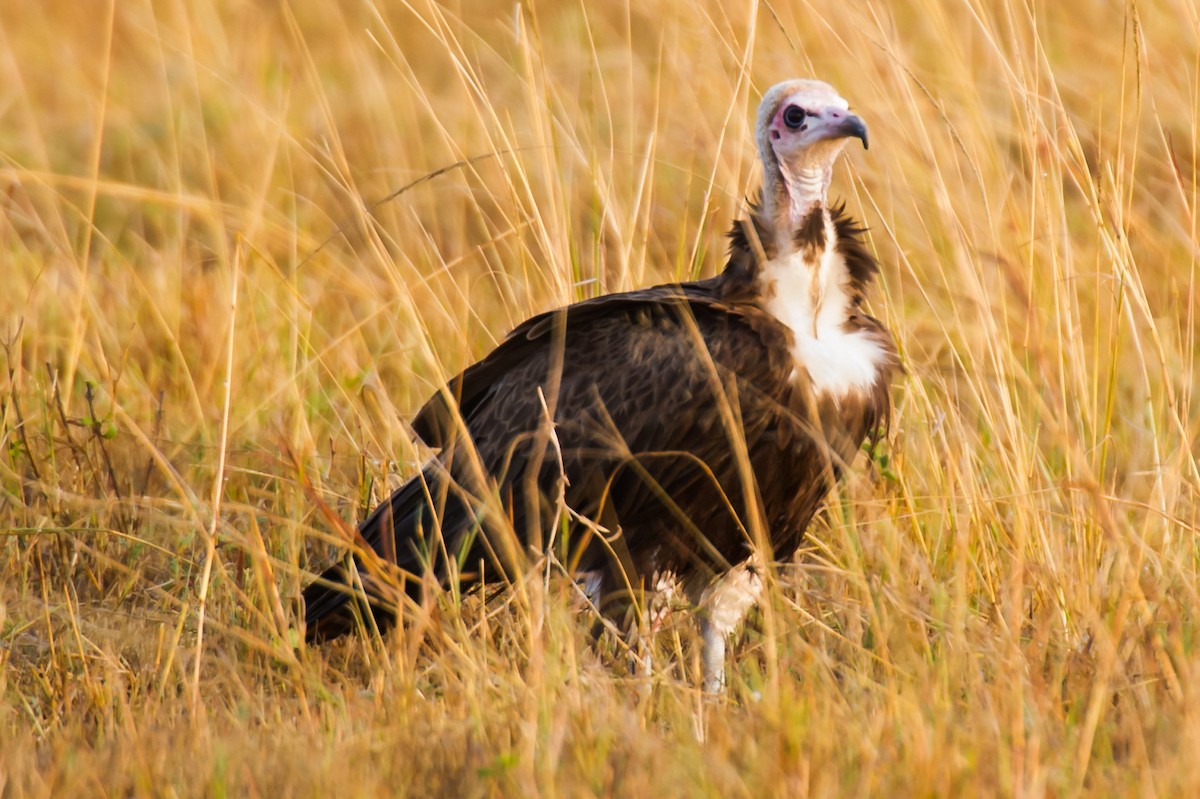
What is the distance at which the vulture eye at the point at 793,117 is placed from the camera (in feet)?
12.3

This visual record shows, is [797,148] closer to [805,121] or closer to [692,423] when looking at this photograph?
[805,121]

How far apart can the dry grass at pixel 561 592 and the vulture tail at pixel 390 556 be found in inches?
3.2

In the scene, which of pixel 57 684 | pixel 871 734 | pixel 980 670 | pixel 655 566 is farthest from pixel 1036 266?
pixel 57 684

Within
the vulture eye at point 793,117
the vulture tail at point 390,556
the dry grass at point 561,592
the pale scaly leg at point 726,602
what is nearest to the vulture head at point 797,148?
the vulture eye at point 793,117

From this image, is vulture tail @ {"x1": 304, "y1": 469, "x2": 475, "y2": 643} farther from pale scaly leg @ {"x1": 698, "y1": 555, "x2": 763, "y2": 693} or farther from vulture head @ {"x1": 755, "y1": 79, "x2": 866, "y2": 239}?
vulture head @ {"x1": 755, "y1": 79, "x2": 866, "y2": 239}

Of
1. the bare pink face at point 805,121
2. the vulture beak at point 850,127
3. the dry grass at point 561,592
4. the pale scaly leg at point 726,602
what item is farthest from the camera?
the pale scaly leg at point 726,602

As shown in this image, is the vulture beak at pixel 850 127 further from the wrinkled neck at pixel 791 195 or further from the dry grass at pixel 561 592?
the dry grass at pixel 561 592

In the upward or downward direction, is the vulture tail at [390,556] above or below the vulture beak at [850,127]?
below

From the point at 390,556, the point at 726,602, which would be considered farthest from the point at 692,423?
the point at 390,556

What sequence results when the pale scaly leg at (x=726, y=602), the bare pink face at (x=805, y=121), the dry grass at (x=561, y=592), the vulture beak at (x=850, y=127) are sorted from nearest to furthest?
1. the dry grass at (x=561, y=592)
2. the vulture beak at (x=850, y=127)
3. the bare pink face at (x=805, y=121)
4. the pale scaly leg at (x=726, y=602)

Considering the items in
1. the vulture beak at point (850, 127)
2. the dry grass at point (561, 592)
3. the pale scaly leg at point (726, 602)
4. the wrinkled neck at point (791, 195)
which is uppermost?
the vulture beak at point (850, 127)

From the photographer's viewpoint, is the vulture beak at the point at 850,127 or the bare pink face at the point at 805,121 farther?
the bare pink face at the point at 805,121

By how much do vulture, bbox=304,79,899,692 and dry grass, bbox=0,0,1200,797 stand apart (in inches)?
6.2

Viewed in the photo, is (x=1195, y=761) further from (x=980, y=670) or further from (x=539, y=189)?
(x=539, y=189)
